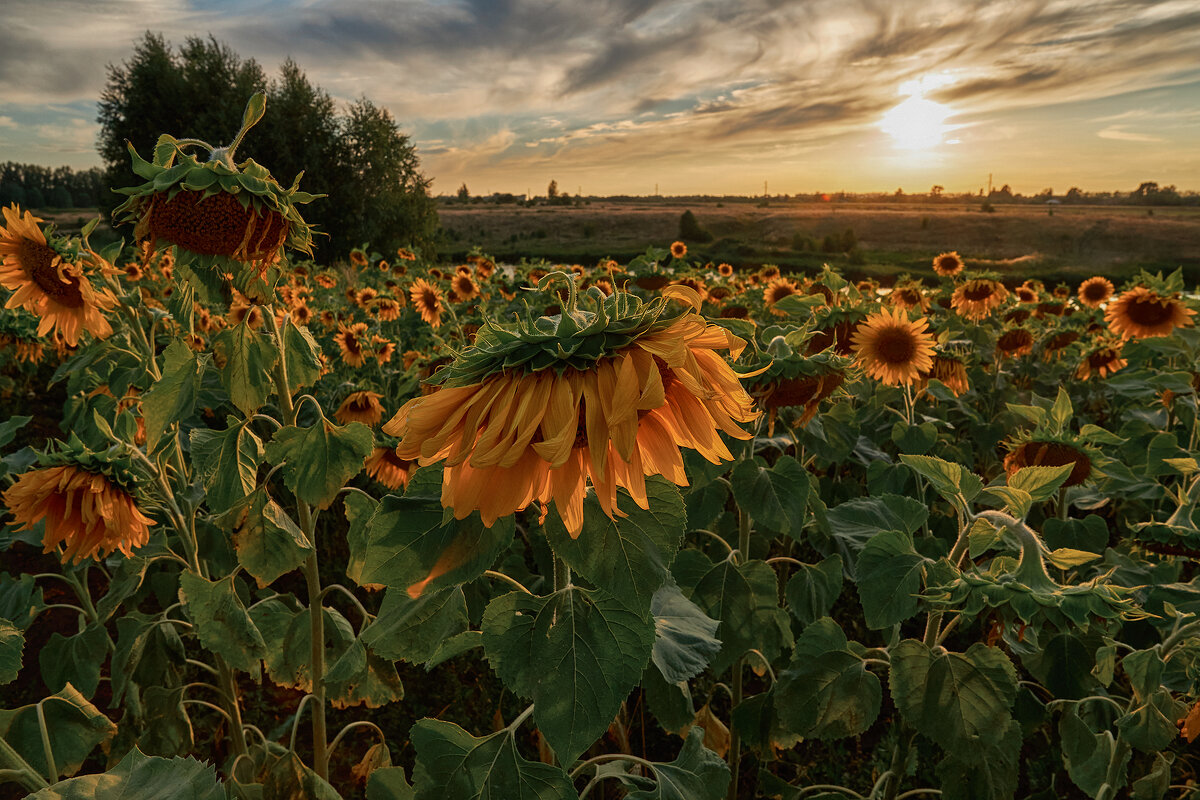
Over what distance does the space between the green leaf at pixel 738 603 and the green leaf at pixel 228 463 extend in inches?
45.7

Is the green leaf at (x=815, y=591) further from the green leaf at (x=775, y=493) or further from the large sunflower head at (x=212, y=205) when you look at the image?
the large sunflower head at (x=212, y=205)

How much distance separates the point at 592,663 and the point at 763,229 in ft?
193

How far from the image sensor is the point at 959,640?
11.0 ft

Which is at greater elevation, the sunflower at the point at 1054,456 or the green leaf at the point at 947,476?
the green leaf at the point at 947,476

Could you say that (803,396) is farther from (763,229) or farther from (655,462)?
(763,229)

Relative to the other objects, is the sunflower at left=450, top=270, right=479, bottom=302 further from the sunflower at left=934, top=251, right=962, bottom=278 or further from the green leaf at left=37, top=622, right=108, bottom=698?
the green leaf at left=37, top=622, right=108, bottom=698

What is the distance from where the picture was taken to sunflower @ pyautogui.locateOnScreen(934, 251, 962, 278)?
7.92 m

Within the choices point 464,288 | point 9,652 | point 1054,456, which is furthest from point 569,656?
point 464,288

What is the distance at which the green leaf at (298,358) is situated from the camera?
5.28 ft

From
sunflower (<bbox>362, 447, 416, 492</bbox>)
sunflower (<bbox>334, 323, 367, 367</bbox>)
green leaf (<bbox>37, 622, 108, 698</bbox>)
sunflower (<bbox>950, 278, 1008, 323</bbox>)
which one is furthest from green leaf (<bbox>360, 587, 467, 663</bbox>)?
sunflower (<bbox>950, 278, 1008, 323</bbox>)

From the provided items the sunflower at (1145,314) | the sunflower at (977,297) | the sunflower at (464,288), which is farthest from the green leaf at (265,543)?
the sunflower at (464,288)

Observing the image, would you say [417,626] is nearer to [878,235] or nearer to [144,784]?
[144,784]

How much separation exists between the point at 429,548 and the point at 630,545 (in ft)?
0.86

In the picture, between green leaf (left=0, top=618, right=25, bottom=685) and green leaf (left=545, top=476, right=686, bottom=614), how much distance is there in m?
1.32
